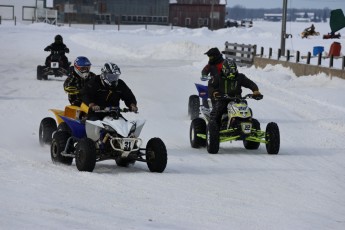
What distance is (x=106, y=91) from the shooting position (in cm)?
1364

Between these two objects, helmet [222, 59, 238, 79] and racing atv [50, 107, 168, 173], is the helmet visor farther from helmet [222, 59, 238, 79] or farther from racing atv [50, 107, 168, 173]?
helmet [222, 59, 238, 79]

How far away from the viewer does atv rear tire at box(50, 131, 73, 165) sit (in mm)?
13156

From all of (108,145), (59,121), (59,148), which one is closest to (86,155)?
(108,145)

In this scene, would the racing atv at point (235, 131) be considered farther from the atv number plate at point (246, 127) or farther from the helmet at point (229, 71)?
the helmet at point (229, 71)

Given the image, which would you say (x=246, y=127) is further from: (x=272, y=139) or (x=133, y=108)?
(x=133, y=108)

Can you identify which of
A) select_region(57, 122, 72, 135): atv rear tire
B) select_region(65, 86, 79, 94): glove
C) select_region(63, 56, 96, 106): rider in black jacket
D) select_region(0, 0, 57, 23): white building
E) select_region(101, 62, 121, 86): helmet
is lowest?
select_region(0, 0, 57, 23): white building

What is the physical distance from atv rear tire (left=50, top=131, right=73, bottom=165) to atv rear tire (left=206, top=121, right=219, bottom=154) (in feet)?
10.1

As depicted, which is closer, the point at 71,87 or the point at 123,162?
the point at 123,162

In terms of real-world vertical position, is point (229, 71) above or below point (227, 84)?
above

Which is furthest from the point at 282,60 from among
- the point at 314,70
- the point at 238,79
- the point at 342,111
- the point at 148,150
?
the point at 148,150

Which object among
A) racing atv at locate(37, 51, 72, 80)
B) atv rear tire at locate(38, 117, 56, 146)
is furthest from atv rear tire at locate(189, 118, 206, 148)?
racing atv at locate(37, 51, 72, 80)

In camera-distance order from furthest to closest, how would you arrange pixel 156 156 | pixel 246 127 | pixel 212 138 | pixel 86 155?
pixel 246 127 < pixel 212 138 < pixel 156 156 < pixel 86 155

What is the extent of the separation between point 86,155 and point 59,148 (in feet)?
3.12

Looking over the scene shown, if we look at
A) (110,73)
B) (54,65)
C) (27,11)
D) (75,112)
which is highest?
(110,73)
